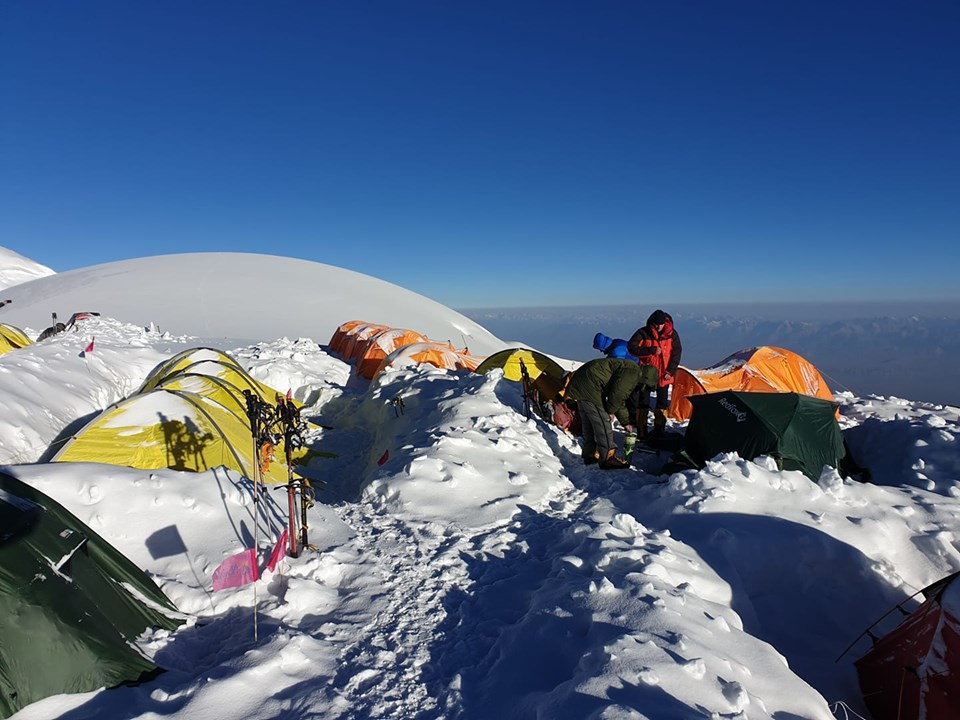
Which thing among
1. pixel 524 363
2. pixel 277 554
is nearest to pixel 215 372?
pixel 524 363

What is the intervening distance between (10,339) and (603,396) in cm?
2127

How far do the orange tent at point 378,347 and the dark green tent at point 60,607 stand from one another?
41.6 ft

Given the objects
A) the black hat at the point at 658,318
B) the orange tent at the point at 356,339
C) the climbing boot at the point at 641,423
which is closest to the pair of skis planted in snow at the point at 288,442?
the climbing boot at the point at 641,423

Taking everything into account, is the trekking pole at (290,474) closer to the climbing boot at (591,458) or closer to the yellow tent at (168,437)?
the yellow tent at (168,437)

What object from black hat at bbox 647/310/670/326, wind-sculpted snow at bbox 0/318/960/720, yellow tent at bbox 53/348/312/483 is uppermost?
black hat at bbox 647/310/670/326

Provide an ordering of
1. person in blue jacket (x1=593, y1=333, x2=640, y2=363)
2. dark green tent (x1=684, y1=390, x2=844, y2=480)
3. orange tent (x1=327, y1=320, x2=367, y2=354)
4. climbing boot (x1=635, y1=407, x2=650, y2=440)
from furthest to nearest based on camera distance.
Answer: orange tent (x1=327, y1=320, x2=367, y2=354), climbing boot (x1=635, y1=407, x2=650, y2=440), person in blue jacket (x1=593, y1=333, x2=640, y2=363), dark green tent (x1=684, y1=390, x2=844, y2=480)

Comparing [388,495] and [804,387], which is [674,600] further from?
[804,387]

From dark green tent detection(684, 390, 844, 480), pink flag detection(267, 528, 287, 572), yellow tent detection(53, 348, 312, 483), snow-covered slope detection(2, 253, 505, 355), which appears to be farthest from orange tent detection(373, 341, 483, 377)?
snow-covered slope detection(2, 253, 505, 355)

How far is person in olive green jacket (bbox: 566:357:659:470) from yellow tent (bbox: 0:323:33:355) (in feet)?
63.6

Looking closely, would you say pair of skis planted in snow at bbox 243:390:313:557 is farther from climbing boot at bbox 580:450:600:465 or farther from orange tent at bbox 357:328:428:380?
orange tent at bbox 357:328:428:380

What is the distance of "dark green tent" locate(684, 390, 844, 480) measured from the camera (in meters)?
7.26

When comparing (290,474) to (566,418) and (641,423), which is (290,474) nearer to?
(566,418)

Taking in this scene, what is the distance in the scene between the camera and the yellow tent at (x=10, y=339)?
→ 57.7 feet

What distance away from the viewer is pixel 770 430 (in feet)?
23.9
